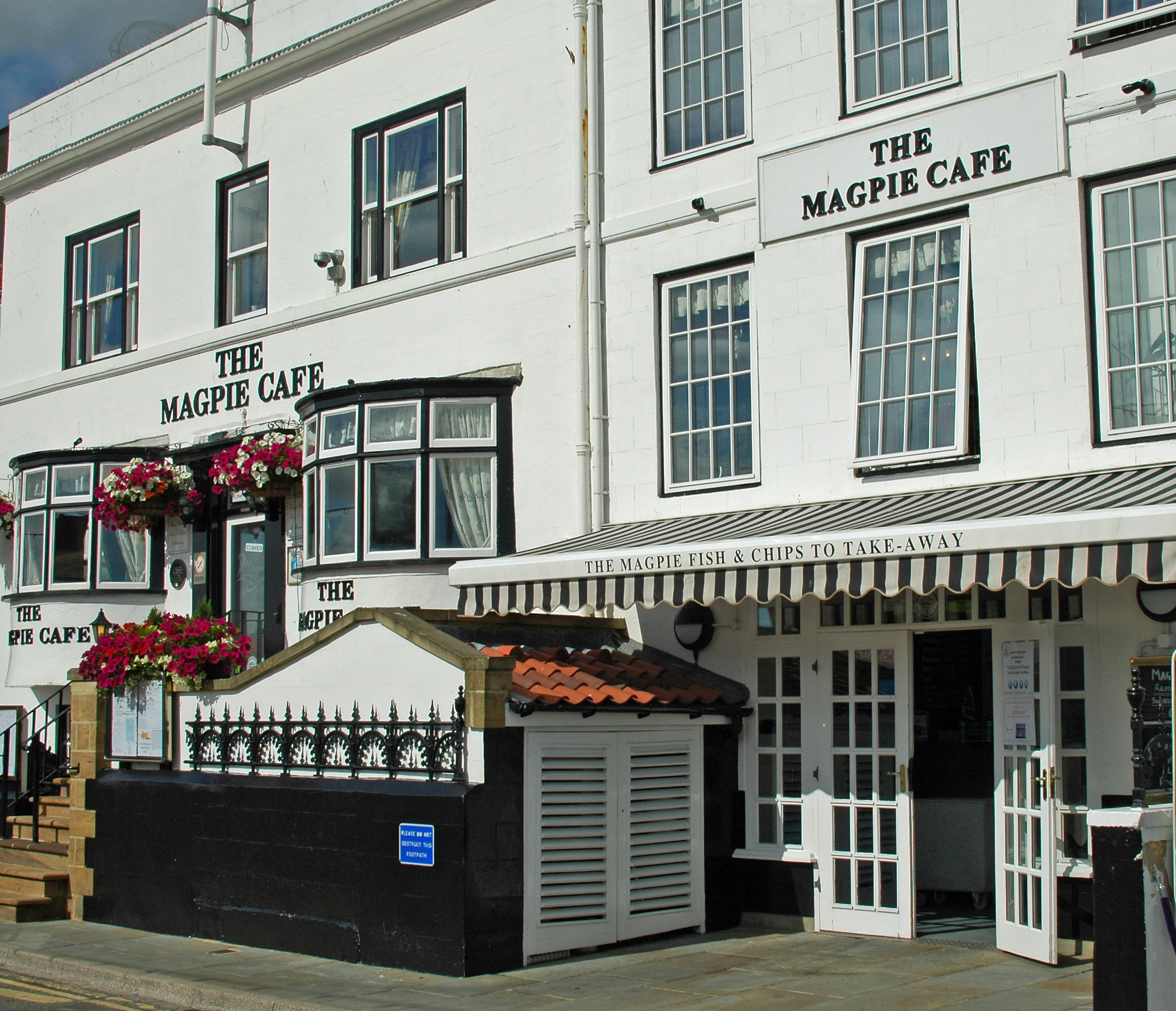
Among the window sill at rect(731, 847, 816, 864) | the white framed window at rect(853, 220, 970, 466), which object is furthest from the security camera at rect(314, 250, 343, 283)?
the window sill at rect(731, 847, 816, 864)

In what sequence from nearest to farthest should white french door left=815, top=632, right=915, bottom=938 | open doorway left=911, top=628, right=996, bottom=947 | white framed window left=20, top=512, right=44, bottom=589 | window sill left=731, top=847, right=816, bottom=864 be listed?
1. white french door left=815, top=632, right=915, bottom=938
2. window sill left=731, top=847, right=816, bottom=864
3. open doorway left=911, top=628, right=996, bottom=947
4. white framed window left=20, top=512, right=44, bottom=589

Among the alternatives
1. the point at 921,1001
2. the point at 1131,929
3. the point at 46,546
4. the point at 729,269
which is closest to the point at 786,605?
the point at 729,269

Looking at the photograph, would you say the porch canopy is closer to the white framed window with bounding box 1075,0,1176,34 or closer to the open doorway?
the open doorway

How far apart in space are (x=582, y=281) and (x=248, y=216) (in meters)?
5.70

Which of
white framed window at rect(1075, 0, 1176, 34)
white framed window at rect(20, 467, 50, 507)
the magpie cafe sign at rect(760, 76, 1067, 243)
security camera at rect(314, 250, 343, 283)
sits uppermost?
white framed window at rect(1075, 0, 1176, 34)

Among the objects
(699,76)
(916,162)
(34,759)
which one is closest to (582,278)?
(699,76)

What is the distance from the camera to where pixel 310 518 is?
49.1ft

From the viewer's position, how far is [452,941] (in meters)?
9.84

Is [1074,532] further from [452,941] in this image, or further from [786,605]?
[452,941]

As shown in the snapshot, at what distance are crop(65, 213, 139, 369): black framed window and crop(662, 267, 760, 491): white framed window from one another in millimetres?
8545

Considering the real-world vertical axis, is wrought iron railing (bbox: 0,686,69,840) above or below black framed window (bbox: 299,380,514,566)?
below

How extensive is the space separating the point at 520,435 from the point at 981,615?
5.21m

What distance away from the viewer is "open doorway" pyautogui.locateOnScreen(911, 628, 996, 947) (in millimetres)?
12188

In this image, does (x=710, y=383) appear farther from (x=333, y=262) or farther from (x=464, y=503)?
(x=333, y=262)
